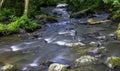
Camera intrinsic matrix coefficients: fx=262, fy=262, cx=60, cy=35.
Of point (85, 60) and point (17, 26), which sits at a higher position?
point (85, 60)

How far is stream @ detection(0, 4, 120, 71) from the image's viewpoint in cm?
904

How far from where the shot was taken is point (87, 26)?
15.0 m

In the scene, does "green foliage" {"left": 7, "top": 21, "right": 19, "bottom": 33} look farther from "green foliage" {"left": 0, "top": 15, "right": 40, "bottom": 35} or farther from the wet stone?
the wet stone

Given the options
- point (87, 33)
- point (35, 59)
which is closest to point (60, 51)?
point (35, 59)

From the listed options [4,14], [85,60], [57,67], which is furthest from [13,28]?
[57,67]

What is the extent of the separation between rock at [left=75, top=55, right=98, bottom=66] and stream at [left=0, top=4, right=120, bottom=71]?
240 millimetres

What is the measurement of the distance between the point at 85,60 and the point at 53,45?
2958 mm

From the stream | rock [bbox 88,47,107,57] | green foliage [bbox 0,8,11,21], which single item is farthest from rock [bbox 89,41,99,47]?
green foliage [bbox 0,8,11,21]

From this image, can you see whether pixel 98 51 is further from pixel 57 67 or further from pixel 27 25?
pixel 27 25

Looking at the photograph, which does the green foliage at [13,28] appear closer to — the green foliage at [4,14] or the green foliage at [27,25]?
the green foliage at [27,25]

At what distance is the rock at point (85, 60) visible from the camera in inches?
330

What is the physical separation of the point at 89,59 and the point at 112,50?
65.0 inches

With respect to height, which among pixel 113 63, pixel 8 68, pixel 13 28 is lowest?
pixel 13 28

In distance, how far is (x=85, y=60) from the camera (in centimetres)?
846
